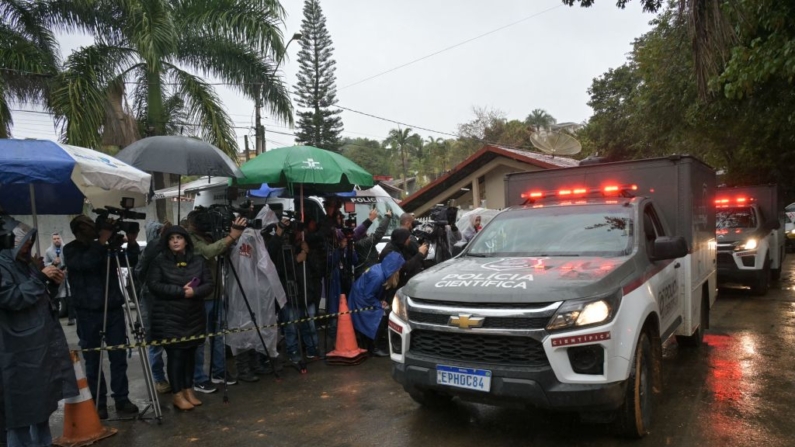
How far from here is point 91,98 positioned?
11.3 m

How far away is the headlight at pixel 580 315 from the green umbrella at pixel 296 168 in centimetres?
366

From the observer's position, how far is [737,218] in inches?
424

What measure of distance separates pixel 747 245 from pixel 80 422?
34.9 feet

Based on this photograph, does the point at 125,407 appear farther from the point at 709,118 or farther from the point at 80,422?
the point at 709,118

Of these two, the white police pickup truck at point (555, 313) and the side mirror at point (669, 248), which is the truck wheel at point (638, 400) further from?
the side mirror at point (669, 248)

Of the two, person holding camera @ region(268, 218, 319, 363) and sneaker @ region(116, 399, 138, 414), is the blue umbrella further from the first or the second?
sneaker @ region(116, 399, 138, 414)

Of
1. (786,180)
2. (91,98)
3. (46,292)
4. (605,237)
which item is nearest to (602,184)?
(605,237)

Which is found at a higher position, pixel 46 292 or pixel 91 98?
pixel 91 98

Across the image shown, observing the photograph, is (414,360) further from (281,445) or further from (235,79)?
(235,79)

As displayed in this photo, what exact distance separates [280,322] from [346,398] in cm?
171

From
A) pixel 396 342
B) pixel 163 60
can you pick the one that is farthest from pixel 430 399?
pixel 163 60

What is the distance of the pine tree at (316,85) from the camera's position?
33.0m

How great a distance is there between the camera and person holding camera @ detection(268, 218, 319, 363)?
630 cm

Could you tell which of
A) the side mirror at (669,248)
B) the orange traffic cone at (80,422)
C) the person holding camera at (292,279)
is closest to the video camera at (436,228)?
the person holding camera at (292,279)
